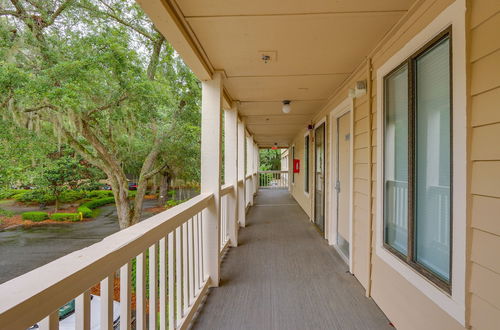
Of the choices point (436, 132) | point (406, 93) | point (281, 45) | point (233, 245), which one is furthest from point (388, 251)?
point (233, 245)

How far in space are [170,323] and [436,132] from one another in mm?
2089

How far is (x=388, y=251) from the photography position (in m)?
2.00

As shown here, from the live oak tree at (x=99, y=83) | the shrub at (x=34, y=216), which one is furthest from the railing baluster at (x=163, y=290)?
the shrub at (x=34, y=216)

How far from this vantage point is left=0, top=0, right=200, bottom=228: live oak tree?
16.3ft

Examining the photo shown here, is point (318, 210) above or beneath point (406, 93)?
beneath

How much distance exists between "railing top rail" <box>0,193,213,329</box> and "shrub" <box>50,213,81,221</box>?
1085 centimetres

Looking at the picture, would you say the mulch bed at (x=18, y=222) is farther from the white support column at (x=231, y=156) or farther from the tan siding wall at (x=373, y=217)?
the tan siding wall at (x=373, y=217)

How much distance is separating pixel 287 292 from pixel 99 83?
224 inches

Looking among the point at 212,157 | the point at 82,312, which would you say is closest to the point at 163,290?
the point at 82,312

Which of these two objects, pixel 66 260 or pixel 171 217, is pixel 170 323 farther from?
pixel 66 260

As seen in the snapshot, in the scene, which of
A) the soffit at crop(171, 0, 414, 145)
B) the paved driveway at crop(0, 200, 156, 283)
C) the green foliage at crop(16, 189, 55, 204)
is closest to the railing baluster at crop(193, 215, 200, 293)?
the soffit at crop(171, 0, 414, 145)

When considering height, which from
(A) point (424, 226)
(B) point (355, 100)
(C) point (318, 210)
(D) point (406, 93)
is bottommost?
(C) point (318, 210)

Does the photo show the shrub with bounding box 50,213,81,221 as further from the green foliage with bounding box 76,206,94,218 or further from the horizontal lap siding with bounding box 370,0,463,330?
the horizontal lap siding with bounding box 370,0,463,330

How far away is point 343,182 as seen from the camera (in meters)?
3.38
